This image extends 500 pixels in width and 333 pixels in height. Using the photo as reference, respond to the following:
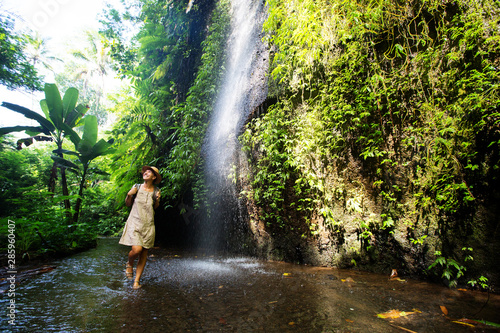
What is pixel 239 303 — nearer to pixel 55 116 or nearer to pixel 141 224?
pixel 141 224

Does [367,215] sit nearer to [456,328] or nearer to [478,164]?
[478,164]

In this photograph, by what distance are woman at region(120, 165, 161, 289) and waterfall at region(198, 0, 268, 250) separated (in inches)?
86.2

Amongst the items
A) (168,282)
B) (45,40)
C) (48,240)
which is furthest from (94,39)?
(168,282)

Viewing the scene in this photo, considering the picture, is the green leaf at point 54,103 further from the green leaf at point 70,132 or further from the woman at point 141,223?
the woman at point 141,223

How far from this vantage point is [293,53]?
14.5 feet

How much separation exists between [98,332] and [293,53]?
16.5 feet

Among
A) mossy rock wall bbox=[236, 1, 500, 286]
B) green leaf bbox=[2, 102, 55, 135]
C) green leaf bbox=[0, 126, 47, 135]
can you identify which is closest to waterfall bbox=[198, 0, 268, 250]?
mossy rock wall bbox=[236, 1, 500, 286]

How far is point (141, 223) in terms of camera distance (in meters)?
2.92

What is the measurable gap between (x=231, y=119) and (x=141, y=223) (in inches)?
135

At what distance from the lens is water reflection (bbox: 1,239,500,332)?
1669 millimetres

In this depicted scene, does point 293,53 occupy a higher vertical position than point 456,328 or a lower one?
higher

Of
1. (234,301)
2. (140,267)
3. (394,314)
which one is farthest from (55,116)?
(394,314)

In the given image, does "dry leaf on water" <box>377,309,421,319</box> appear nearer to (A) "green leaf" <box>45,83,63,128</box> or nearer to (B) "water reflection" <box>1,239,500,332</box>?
(B) "water reflection" <box>1,239,500,332</box>

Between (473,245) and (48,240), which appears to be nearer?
(473,245)
